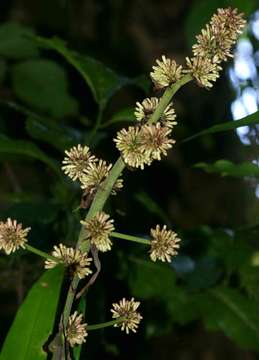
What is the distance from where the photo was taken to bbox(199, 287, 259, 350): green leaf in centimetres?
96

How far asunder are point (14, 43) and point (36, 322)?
0.67 meters

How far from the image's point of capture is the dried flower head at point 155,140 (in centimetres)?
47

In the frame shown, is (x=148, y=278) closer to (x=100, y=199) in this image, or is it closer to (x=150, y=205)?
(x=150, y=205)

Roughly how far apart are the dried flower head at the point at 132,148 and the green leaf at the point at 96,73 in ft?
1.44

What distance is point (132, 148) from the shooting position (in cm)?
48

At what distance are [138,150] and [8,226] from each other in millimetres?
106

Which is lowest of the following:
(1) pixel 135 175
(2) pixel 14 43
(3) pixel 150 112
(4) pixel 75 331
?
(4) pixel 75 331

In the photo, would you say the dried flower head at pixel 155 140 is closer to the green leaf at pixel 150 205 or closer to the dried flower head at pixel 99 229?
the dried flower head at pixel 99 229

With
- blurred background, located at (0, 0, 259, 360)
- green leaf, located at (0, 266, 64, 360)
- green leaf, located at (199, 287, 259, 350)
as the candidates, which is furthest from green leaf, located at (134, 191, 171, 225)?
green leaf, located at (0, 266, 64, 360)

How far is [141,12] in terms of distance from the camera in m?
1.75

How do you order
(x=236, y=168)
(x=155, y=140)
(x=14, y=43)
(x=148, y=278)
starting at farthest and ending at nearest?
(x=14, y=43)
(x=148, y=278)
(x=236, y=168)
(x=155, y=140)

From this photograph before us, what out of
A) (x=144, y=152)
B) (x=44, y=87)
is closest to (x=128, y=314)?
(x=144, y=152)

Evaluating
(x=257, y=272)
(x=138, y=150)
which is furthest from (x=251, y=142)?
(x=138, y=150)

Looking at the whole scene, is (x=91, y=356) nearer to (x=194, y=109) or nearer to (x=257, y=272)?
(x=257, y=272)
